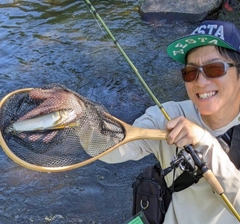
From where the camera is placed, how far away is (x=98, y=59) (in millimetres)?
6484

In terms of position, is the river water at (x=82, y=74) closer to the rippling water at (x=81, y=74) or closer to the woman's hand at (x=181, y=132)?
the rippling water at (x=81, y=74)

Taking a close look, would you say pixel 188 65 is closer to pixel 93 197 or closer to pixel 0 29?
pixel 93 197

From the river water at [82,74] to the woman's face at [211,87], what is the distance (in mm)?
1708

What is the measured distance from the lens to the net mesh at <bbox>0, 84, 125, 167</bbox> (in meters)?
1.93

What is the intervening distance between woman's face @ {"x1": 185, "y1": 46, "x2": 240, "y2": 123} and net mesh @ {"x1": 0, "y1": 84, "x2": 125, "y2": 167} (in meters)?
0.46

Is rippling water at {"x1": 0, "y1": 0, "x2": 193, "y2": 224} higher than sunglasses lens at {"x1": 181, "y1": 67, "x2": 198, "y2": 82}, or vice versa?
sunglasses lens at {"x1": 181, "y1": 67, "x2": 198, "y2": 82}

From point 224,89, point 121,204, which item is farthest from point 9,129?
point 121,204

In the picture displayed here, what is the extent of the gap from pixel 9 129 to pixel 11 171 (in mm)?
2500

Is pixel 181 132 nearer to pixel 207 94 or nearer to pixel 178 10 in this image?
pixel 207 94

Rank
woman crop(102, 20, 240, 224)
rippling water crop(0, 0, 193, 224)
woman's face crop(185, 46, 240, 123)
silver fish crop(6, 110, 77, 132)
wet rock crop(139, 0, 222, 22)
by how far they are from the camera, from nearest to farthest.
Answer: silver fish crop(6, 110, 77, 132)
woman crop(102, 20, 240, 224)
woman's face crop(185, 46, 240, 123)
rippling water crop(0, 0, 193, 224)
wet rock crop(139, 0, 222, 22)

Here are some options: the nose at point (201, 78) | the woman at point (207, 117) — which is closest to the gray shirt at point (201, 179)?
the woman at point (207, 117)

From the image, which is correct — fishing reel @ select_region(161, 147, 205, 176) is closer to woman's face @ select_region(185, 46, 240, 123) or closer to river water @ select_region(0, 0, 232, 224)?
woman's face @ select_region(185, 46, 240, 123)

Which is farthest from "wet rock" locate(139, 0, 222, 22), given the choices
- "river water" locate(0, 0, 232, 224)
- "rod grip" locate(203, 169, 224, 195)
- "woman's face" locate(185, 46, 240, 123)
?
"rod grip" locate(203, 169, 224, 195)

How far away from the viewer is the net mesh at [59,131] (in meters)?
1.93
